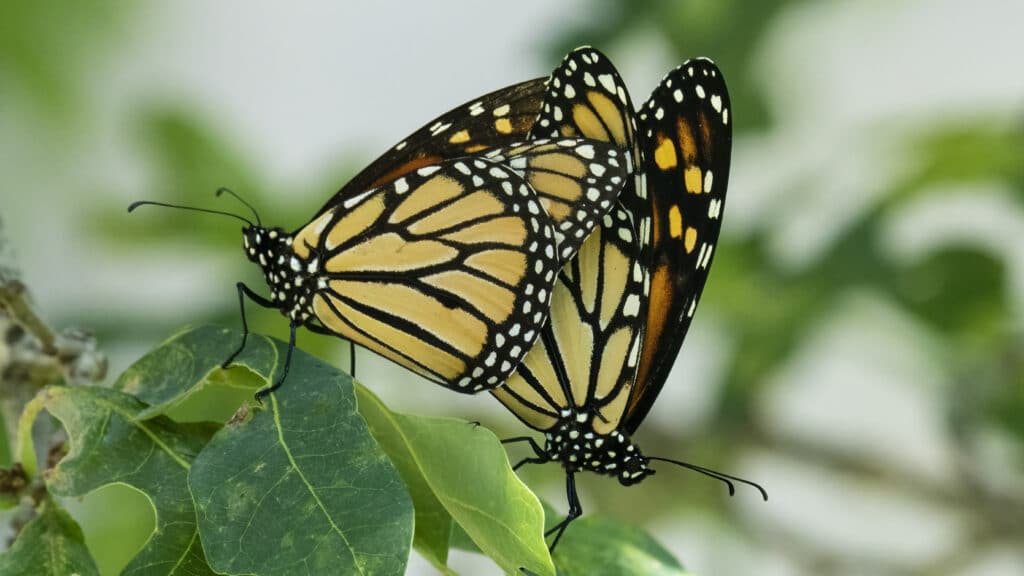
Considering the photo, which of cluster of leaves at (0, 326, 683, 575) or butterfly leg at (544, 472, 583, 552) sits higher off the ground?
butterfly leg at (544, 472, 583, 552)

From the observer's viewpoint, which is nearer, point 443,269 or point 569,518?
point 569,518

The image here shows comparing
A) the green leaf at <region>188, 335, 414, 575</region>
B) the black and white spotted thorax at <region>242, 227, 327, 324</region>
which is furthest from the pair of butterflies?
the green leaf at <region>188, 335, 414, 575</region>

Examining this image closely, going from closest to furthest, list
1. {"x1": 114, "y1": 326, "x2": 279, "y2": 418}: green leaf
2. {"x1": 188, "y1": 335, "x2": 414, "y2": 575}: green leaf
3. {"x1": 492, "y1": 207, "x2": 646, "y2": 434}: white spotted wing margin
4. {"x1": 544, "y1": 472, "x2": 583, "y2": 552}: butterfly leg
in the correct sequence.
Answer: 1. {"x1": 188, "y1": 335, "x2": 414, "y2": 575}: green leaf
2. {"x1": 114, "y1": 326, "x2": 279, "y2": 418}: green leaf
3. {"x1": 544, "y1": 472, "x2": 583, "y2": 552}: butterfly leg
4. {"x1": 492, "y1": 207, "x2": 646, "y2": 434}: white spotted wing margin

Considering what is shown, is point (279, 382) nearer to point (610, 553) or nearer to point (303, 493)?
point (303, 493)

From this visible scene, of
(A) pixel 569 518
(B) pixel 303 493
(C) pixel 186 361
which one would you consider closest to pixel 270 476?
(B) pixel 303 493

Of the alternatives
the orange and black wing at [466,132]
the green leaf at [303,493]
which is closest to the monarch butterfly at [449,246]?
the orange and black wing at [466,132]

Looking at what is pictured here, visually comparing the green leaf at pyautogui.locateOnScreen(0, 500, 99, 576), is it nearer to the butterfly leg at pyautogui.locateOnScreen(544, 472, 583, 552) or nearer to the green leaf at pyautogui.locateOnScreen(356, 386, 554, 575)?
the green leaf at pyautogui.locateOnScreen(356, 386, 554, 575)

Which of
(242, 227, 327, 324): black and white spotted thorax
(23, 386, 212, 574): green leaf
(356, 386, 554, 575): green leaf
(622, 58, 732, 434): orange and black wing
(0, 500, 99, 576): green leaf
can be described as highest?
(622, 58, 732, 434): orange and black wing

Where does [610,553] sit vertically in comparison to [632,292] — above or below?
below

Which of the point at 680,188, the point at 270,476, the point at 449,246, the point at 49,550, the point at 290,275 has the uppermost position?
the point at 680,188
